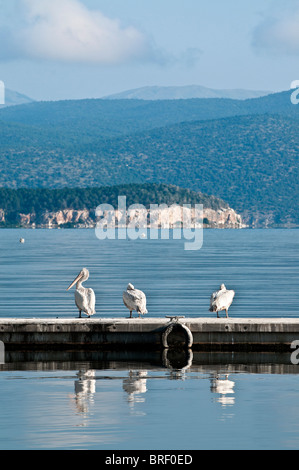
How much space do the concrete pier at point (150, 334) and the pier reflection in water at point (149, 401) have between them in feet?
1.60

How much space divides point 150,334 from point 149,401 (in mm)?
→ 6870

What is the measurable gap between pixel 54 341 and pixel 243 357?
5510 mm

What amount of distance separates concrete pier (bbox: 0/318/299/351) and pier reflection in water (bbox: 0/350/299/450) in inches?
19.1

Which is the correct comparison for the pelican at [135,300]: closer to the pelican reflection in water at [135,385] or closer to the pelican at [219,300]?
the pelican at [219,300]

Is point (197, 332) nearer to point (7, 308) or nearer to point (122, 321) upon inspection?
point (122, 321)

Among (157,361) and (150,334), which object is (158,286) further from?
(157,361)

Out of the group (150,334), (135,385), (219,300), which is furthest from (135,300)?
(135,385)

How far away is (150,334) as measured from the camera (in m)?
27.6

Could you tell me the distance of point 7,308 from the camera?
142 feet

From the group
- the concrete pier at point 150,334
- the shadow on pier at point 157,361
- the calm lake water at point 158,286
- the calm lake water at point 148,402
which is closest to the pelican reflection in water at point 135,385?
the calm lake water at point 148,402

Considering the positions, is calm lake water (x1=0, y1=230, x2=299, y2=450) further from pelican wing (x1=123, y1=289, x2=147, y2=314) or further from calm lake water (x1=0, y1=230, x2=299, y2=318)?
calm lake water (x1=0, y1=230, x2=299, y2=318)

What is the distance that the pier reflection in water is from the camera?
17.5m

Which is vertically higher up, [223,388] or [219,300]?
[219,300]
